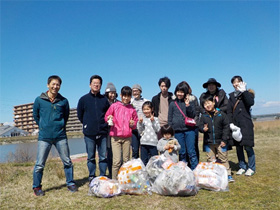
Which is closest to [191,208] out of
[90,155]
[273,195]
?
[273,195]

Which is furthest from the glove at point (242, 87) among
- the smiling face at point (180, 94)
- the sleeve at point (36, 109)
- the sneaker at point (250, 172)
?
the sleeve at point (36, 109)

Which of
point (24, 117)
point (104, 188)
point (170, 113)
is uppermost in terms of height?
point (170, 113)

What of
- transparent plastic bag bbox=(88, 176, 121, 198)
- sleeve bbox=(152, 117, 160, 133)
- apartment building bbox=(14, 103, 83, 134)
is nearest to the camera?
transparent plastic bag bbox=(88, 176, 121, 198)

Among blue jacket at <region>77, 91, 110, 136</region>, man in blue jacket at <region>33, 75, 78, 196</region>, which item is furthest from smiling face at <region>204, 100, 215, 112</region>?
man in blue jacket at <region>33, 75, 78, 196</region>

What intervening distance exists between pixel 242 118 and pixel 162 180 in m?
2.32

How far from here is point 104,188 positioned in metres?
3.37

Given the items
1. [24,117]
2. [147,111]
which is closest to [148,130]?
[147,111]

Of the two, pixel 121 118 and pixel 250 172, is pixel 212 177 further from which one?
pixel 121 118

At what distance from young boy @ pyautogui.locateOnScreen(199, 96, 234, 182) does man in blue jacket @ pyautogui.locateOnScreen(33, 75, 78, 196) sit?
104 inches

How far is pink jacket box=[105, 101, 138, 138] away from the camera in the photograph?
4.05m

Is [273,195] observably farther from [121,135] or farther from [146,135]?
[121,135]

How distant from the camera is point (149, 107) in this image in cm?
441

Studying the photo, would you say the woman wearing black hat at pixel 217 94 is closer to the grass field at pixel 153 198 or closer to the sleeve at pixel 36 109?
the grass field at pixel 153 198

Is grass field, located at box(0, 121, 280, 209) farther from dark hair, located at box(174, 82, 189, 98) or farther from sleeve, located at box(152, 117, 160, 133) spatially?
dark hair, located at box(174, 82, 189, 98)
